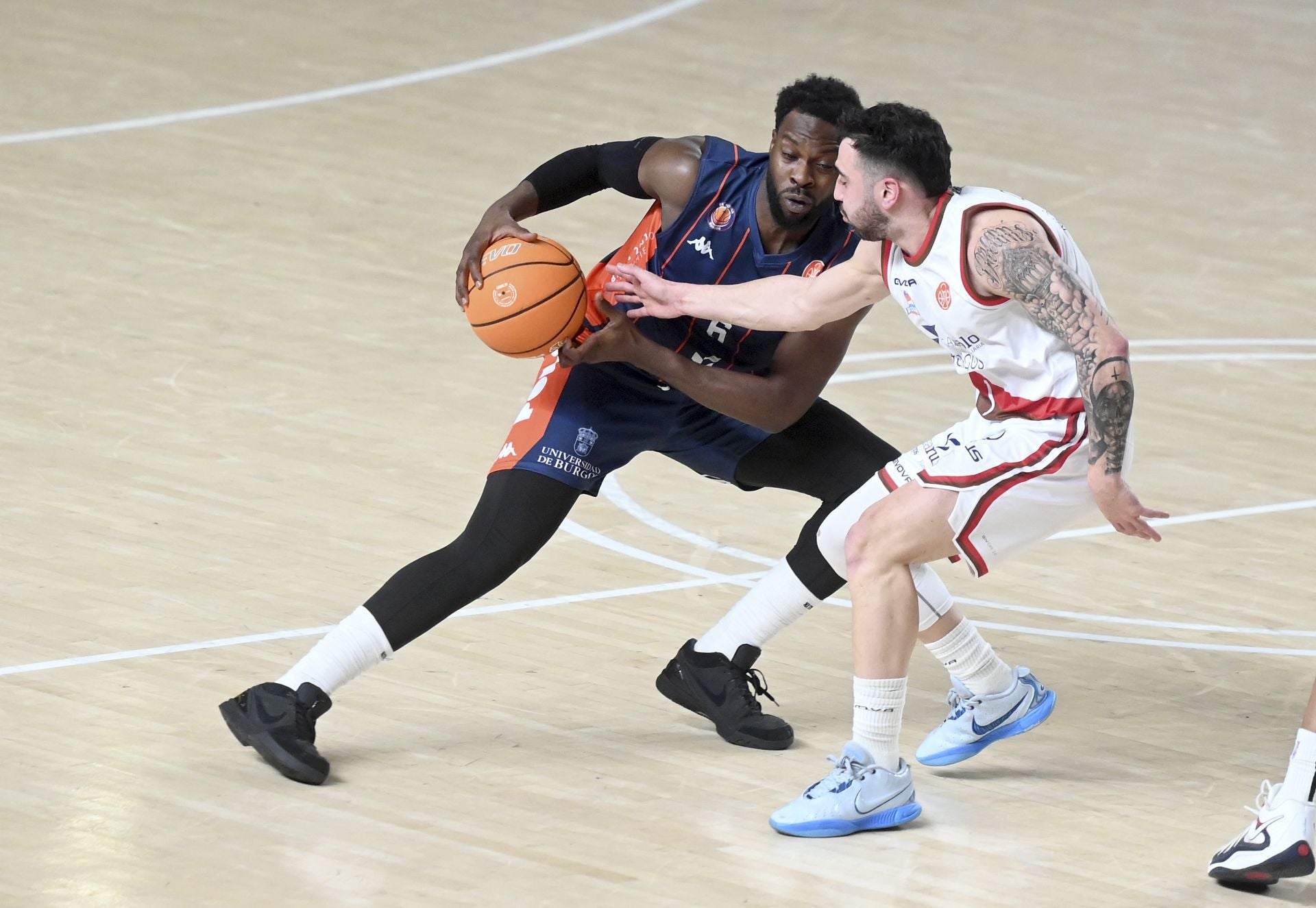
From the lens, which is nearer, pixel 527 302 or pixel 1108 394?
pixel 1108 394

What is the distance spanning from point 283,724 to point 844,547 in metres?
1.54

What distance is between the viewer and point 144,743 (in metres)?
5.44

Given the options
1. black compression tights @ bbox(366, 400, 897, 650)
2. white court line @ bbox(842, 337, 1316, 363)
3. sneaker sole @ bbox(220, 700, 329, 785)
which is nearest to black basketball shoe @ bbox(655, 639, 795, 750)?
black compression tights @ bbox(366, 400, 897, 650)

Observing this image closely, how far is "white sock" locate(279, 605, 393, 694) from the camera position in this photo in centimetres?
540

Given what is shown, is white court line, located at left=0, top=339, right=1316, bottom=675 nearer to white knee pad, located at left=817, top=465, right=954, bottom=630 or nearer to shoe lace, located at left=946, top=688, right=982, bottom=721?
shoe lace, located at left=946, top=688, right=982, bottom=721

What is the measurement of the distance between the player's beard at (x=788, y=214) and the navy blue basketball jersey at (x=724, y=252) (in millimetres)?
39

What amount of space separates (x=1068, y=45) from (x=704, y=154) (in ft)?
34.2

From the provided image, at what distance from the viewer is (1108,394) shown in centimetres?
482

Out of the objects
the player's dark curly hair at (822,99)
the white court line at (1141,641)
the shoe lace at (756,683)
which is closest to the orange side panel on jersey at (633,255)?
the player's dark curly hair at (822,99)

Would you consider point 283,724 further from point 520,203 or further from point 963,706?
point 963,706

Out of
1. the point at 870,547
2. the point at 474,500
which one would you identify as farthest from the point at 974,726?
the point at 474,500

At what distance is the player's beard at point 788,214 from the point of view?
562 cm

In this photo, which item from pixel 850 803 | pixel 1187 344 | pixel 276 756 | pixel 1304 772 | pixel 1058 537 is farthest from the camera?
pixel 1187 344

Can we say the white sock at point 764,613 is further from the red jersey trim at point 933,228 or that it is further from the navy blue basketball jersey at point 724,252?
the red jersey trim at point 933,228
